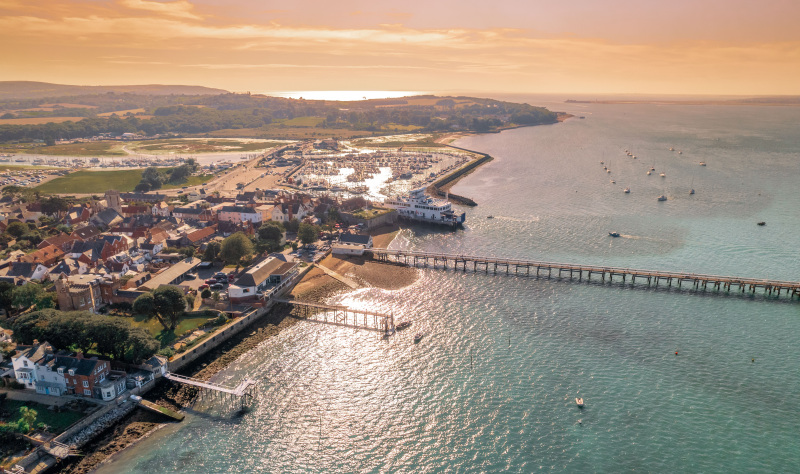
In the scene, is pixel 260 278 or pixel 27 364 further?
pixel 260 278

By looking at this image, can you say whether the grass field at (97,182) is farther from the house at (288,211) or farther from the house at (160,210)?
the house at (288,211)

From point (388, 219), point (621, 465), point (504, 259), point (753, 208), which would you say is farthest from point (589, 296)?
point (753, 208)

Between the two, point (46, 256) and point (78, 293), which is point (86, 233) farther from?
point (78, 293)

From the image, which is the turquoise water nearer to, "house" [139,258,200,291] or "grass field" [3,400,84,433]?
"grass field" [3,400,84,433]

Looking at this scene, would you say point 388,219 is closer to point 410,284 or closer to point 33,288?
point 410,284

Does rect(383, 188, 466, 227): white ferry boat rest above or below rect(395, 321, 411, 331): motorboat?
above

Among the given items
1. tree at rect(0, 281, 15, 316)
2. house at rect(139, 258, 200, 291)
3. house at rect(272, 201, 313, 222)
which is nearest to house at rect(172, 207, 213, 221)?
house at rect(272, 201, 313, 222)

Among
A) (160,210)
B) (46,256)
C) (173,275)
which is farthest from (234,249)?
(160,210)
